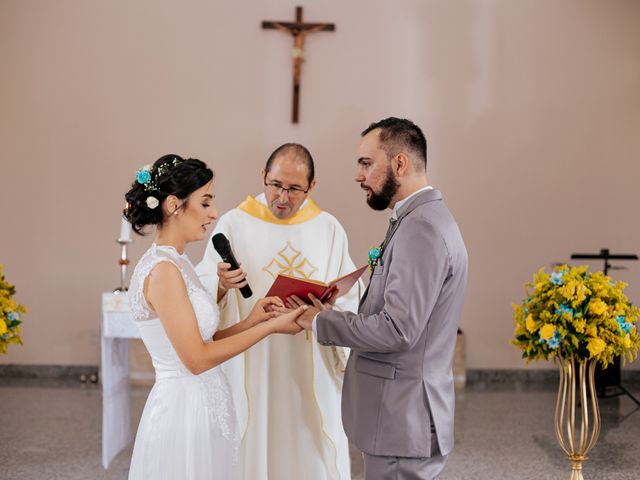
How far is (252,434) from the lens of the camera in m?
3.56

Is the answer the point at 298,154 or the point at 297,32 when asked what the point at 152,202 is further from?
the point at 297,32

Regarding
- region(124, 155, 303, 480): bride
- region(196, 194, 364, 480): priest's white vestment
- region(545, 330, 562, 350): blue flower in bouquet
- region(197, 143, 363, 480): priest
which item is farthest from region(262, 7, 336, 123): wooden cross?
region(124, 155, 303, 480): bride

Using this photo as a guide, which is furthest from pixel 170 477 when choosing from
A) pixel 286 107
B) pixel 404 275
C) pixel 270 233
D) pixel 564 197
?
pixel 564 197

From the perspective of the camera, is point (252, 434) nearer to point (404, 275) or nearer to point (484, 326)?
point (404, 275)

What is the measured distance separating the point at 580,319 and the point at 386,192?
157cm

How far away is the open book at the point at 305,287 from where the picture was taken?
2729 millimetres

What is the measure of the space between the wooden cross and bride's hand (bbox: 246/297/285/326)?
4.30 m

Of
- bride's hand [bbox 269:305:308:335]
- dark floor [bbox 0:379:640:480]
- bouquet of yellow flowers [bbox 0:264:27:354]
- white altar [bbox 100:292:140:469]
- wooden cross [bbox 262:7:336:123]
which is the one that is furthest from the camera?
wooden cross [bbox 262:7:336:123]

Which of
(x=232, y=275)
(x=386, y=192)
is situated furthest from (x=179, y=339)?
(x=386, y=192)

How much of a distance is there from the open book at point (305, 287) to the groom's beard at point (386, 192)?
1.04ft

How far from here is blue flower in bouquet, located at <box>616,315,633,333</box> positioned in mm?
3723

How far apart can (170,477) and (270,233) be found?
1432 millimetres

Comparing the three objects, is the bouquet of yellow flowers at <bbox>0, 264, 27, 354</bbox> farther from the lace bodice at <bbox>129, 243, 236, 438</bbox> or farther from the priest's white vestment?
the lace bodice at <bbox>129, 243, 236, 438</bbox>

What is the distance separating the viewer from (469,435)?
5.36 m
